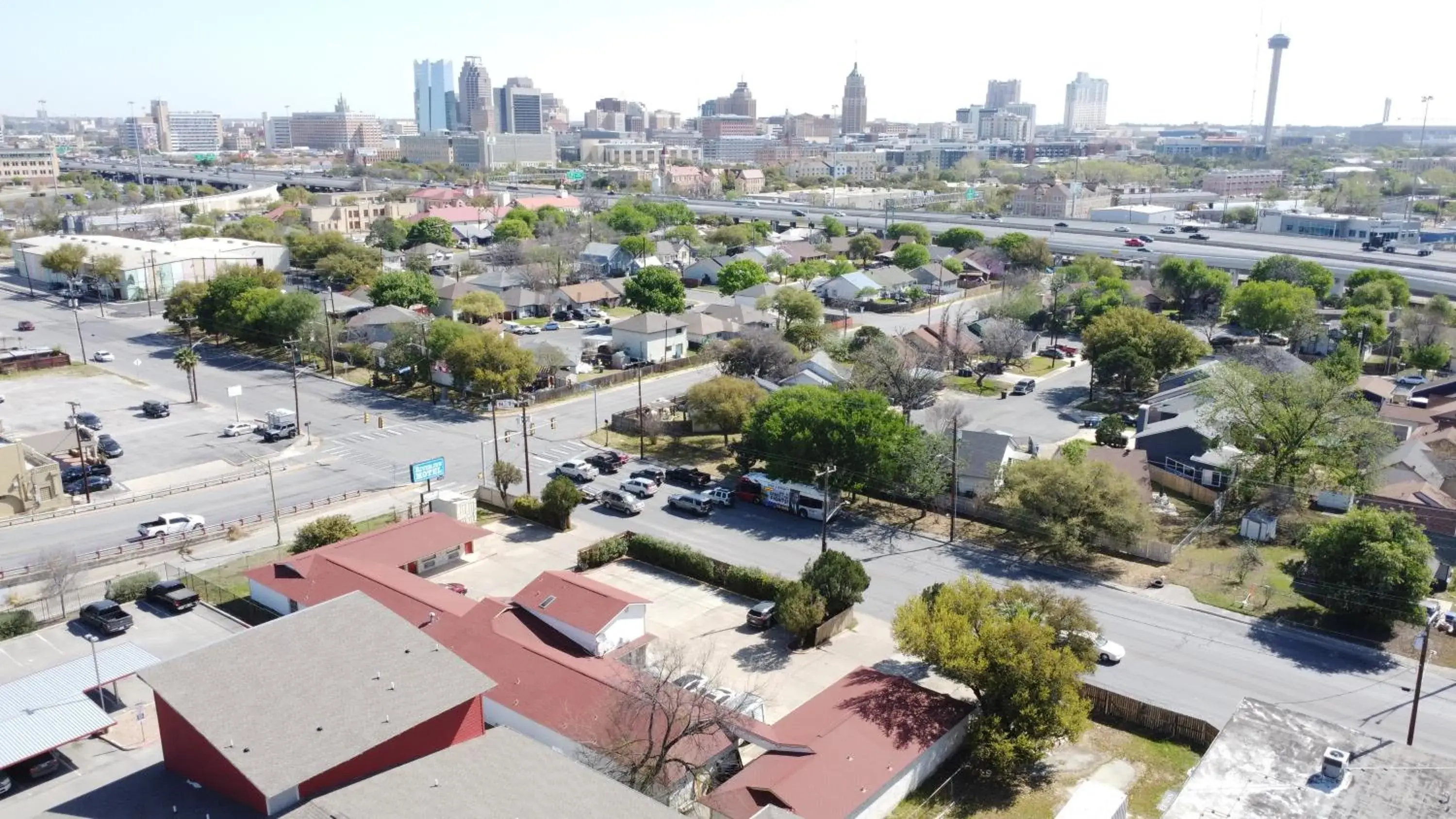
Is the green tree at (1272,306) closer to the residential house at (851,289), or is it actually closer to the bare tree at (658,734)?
the residential house at (851,289)

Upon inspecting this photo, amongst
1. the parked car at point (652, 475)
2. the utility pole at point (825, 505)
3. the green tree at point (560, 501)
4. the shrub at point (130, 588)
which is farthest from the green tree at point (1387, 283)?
the shrub at point (130, 588)

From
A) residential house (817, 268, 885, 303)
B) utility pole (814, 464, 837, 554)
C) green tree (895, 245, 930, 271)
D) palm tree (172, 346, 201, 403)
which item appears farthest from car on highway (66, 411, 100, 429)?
green tree (895, 245, 930, 271)

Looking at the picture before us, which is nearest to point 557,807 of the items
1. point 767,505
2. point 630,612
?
point 630,612

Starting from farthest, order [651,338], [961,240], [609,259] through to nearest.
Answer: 1. [961,240]
2. [609,259]
3. [651,338]

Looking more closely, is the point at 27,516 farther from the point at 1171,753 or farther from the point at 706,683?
the point at 1171,753

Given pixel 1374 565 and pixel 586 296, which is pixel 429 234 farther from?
pixel 1374 565

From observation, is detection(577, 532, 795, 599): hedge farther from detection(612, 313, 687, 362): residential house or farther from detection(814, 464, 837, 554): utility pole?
detection(612, 313, 687, 362): residential house

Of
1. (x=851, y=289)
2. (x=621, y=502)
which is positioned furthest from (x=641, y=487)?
(x=851, y=289)
